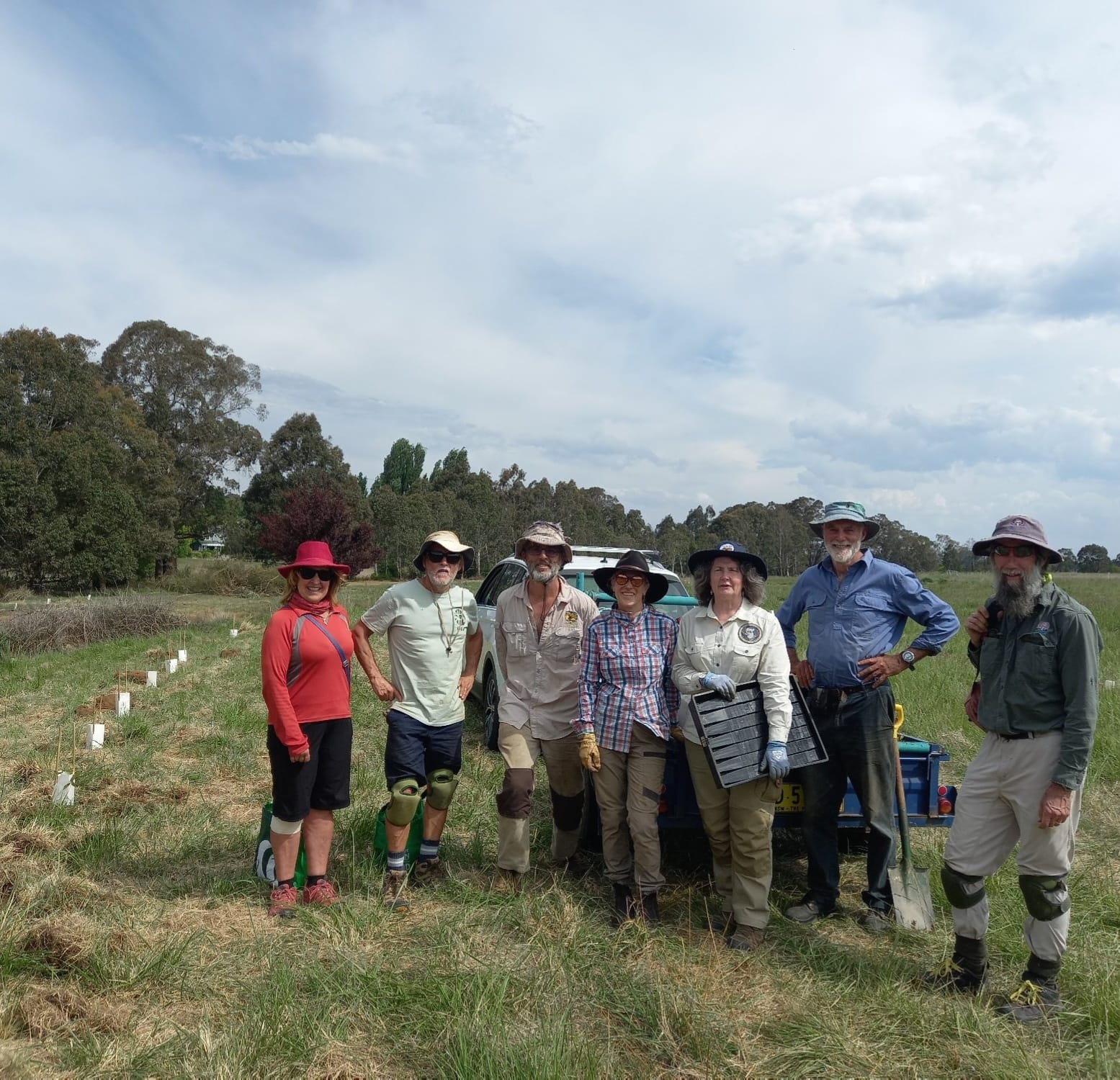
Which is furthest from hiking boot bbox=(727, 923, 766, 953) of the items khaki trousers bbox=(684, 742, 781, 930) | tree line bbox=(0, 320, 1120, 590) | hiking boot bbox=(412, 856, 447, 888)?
tree line bbox=(0, 320, 1120, 590)

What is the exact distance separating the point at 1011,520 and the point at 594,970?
8.07 feet

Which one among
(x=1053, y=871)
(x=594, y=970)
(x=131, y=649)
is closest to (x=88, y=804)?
(x=594, y=970)

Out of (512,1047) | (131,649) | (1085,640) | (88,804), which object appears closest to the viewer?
(512,1047)

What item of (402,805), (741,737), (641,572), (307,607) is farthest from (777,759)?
(307,607)

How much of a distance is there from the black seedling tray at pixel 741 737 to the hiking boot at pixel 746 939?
630mm

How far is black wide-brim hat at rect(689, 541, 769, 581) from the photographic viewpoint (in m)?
4.17

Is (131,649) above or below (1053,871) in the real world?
below

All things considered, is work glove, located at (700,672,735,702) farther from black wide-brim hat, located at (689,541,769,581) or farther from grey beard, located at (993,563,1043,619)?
grey beard, located at (993,563,1043,619)

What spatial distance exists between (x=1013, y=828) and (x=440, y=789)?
8.53 ft

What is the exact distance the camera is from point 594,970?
3.57m

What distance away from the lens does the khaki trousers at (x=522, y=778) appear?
4457 millimetres

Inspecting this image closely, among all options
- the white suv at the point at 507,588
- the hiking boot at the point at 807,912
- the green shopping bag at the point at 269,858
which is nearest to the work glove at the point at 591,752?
the hiking boot at the point at 807,912

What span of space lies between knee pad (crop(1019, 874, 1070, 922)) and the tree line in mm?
16275

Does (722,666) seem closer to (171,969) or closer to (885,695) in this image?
(885,695)
